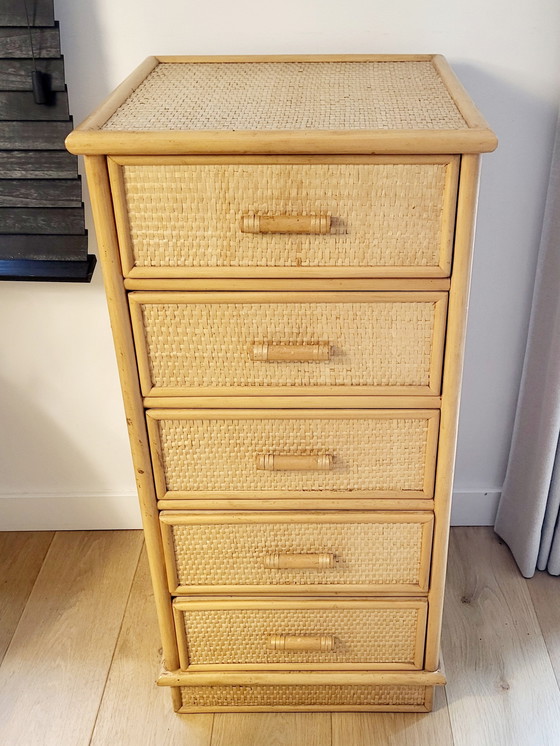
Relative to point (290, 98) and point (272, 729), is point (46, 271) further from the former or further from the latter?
point (272, 729)

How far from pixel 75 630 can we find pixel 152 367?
0.77 m

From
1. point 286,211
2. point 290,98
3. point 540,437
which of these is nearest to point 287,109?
point 290,98

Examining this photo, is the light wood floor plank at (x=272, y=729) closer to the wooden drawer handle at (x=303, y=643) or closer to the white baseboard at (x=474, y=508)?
the wooden drawer handle at (x=303, y=643)

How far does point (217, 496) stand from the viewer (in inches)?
46.3

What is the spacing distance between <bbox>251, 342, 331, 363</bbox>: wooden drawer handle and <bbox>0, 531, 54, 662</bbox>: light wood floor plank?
94 cm

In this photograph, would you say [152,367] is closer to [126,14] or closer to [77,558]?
[126,14]

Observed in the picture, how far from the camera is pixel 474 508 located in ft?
5.74

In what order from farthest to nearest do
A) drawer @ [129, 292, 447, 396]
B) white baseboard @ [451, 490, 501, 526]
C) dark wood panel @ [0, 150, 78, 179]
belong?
1. white baseboard @ [451, 490, 501, 526]
2. dark wood panel @ [0, 150, 78, 179]
3. drawer @ [129, 292, 447, 396]

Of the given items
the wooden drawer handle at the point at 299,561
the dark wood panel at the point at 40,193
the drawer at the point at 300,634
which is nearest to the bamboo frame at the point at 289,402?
the wooden drawer handle at the point at 299,561

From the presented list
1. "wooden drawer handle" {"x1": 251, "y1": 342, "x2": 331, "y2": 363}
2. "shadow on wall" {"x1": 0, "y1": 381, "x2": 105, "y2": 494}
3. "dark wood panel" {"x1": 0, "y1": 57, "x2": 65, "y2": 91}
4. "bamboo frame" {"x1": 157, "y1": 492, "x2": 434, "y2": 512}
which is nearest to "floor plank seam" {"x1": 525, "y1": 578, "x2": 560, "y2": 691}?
"bamboo frame" {"x1": 157, "y1": 492, "x2": 434, "y2": 512}

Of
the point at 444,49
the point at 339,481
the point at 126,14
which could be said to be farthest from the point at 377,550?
the point at 126,14

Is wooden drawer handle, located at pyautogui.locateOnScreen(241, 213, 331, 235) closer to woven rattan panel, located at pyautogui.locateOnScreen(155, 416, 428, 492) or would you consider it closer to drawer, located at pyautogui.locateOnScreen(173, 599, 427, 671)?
woven rattan panel, located at pyautogui.locateOnScreen(155, 416, 428, 492)

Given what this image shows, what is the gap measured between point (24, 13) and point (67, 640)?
3.92 ft

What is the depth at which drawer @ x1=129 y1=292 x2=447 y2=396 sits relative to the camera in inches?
39.8
